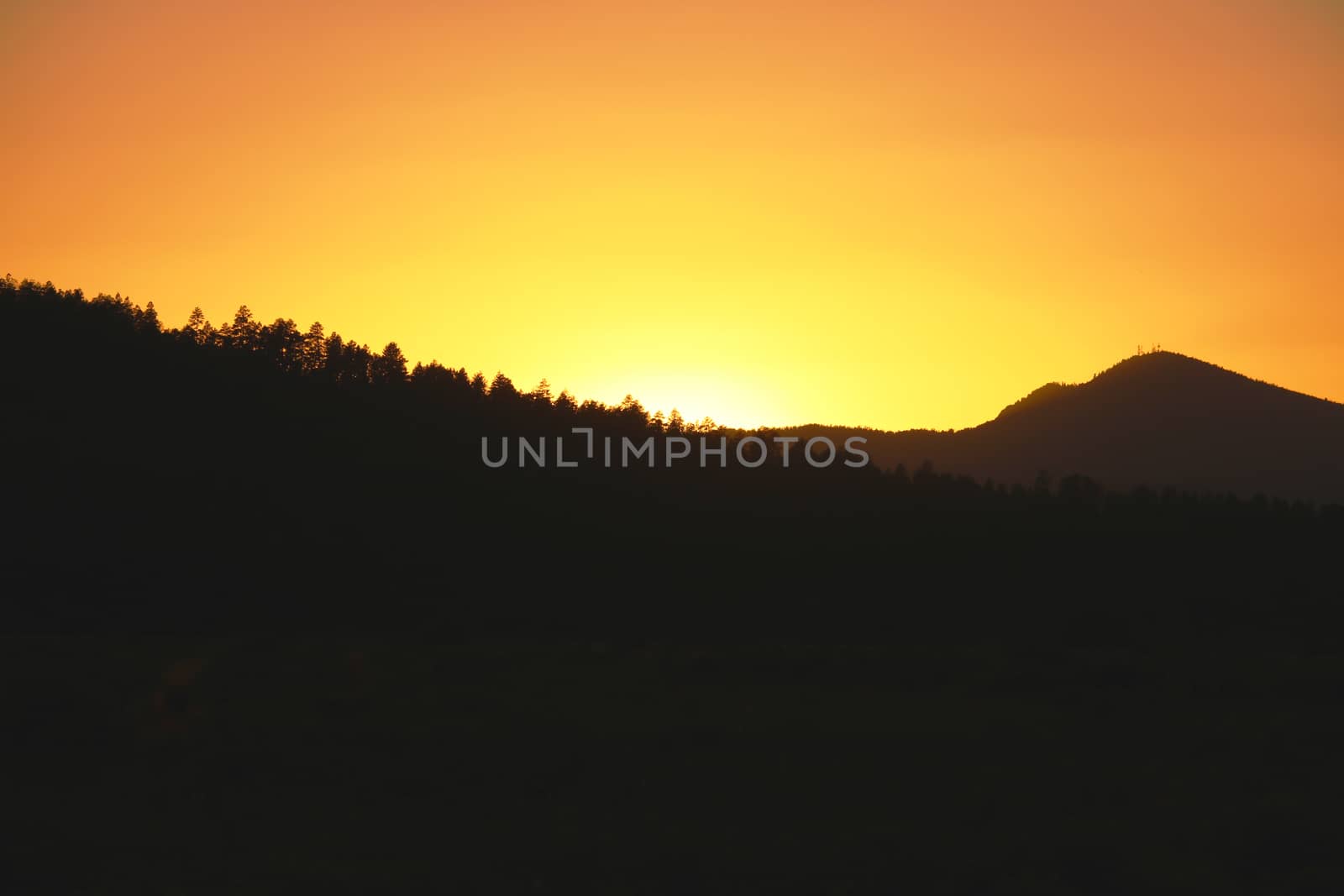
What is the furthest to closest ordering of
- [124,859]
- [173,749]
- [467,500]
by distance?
[467,500]
[173,749]
[124,859]

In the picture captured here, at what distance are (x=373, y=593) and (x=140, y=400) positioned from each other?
147 ft

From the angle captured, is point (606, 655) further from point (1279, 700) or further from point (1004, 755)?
point (1279, 700)

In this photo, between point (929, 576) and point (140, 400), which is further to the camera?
point (140, 400)

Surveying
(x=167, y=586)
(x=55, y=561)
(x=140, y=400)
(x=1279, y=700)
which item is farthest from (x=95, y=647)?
(x=140, y=400)

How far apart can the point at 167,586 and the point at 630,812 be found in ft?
208

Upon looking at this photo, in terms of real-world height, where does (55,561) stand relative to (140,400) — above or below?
below

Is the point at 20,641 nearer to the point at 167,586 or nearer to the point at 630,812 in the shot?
the point at 630,812

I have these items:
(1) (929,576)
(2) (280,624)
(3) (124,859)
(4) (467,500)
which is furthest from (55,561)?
(3) (124,859)

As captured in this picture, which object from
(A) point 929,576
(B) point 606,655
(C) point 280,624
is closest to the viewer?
(B) point 606,655

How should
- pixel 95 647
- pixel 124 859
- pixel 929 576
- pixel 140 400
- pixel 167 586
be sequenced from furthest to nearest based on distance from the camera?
pixel 140 400
pixel 929 576
pixel 167 586
pixel 95 647
pixel 124 859

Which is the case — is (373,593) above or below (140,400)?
below

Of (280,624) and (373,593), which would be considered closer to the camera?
(280,624)

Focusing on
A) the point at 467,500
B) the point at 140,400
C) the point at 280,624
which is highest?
the point at 140,400

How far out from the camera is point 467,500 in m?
94.1
